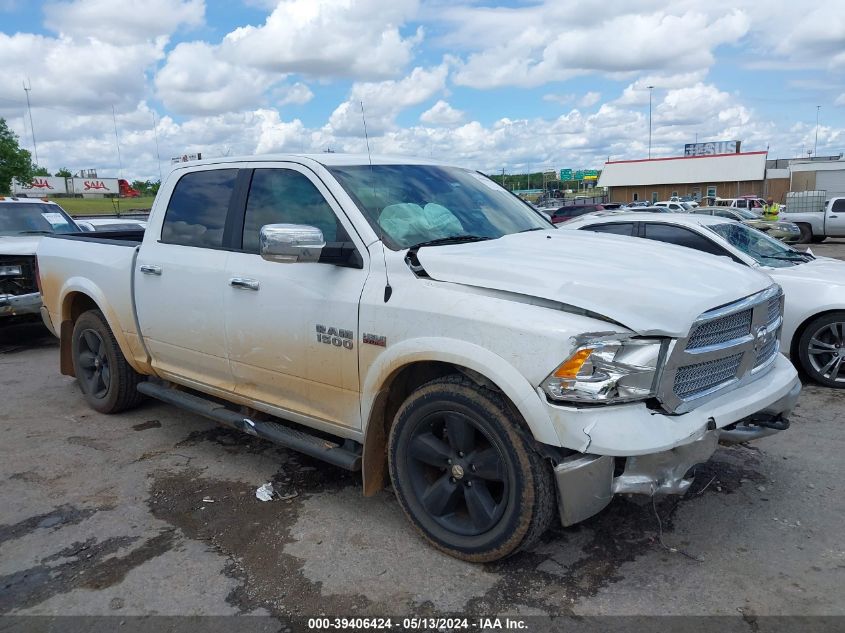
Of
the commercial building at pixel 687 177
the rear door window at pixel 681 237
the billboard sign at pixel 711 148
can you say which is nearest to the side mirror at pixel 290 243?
the rear door window at pixel 681 237

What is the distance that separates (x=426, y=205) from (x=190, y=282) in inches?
63.7

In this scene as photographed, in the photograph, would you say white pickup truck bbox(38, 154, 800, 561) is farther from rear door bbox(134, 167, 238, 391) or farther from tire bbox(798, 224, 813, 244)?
tire bbox(798, 224, 813, 244)

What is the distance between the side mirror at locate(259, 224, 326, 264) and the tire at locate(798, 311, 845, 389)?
477 centimetres

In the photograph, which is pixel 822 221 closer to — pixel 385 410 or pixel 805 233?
pixel 805 233

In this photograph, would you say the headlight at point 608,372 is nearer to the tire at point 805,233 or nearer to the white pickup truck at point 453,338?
the white pickup truck at point 453,338

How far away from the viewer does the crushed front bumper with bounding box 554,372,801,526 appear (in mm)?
2826

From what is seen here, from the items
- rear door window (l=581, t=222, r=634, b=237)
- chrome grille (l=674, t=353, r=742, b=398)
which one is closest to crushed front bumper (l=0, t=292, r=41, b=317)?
rear door window (l=581, t=222, r=634, b=237)

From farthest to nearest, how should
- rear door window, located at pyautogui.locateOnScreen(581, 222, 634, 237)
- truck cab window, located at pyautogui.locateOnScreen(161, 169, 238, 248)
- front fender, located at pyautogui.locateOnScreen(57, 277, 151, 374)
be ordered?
rear door window, located at pyautogui.locateOnScreen(581, 222, 634, 237) → front fender, located at pyautogui.locateOnScreen(57, 277, 151, 374) → truck cab window, located at pyautogui.locateOnScreen(161, 169, 238, 248)

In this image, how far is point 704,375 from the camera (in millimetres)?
3137

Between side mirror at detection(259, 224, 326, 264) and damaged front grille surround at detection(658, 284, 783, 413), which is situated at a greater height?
side mirror at detection(259, 224, 326, 264)

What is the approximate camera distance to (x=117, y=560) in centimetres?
342

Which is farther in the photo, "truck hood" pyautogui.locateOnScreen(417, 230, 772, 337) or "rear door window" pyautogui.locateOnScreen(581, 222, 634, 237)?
"rear door window" pyautogui.locateOnScreen(581, 222, 634, 237)

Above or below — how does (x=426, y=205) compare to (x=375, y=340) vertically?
above

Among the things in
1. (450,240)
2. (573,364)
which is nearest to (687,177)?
(450,240)
